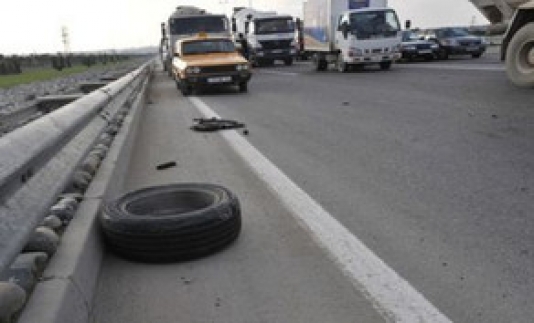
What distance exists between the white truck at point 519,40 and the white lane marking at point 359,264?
9394mm

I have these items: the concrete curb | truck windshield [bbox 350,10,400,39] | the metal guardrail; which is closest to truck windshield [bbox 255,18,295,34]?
truck windshield [bbox 350,10,400,39]

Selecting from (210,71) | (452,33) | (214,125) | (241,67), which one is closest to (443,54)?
(452,33)

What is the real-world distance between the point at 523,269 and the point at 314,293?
1285mm

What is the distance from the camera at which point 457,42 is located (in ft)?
97.7

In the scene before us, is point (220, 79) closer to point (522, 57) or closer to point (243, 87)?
point (243, 87)

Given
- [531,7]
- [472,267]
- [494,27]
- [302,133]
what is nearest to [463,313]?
[472,267]

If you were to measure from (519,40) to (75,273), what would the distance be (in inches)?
493

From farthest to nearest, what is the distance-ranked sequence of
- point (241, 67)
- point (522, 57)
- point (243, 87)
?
1. point (243, 87)
2. point (241, 67)
3. point (522, 57)

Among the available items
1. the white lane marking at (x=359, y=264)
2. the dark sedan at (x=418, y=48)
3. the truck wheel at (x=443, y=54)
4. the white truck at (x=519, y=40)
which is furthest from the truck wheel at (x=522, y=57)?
the truck wheel at (x=443, y=54)

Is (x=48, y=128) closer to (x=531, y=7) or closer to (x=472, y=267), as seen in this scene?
(x=472, y=267)

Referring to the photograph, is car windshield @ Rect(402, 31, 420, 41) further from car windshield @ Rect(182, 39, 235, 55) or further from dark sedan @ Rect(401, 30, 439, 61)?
car windshield @ Rect(182, 39, 235, 55)

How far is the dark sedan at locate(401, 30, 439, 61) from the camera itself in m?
30.0

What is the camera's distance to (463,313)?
2844 millimetres

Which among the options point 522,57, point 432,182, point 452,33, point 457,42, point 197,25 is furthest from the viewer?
point 452,33
